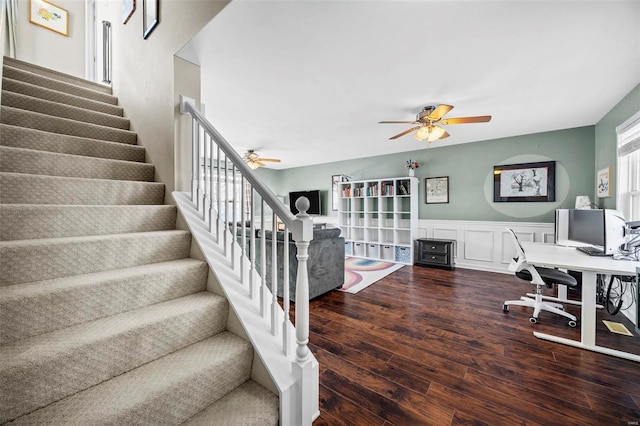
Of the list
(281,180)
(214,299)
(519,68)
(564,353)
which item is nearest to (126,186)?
(214,299)

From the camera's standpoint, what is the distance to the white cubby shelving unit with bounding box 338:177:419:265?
5234 mm

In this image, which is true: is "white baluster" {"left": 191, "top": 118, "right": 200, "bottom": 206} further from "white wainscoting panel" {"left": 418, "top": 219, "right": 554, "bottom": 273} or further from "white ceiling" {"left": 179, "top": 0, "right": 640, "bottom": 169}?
"white wainscoting panel" {"left": 418, "top": 219, "right": 554, "bottom": 273}

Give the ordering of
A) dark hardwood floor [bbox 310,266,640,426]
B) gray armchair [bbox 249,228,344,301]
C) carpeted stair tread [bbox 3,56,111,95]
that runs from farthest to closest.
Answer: gray armchair [bbox 249,228,344,301], carpeted stair tread [bbox 3,56,111,95], dark hardwood floor [bbox 310,266,640,426]

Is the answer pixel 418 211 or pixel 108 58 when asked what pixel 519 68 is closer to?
pixel 418 211

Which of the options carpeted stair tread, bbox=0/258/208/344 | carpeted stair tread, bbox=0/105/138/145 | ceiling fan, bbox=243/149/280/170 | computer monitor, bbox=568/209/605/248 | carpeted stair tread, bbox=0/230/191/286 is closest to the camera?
carpeted stair tread, bbox=0/258/208/344

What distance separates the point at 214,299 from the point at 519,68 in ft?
10.1

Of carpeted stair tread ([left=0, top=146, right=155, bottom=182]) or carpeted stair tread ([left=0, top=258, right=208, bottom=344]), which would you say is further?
carpeted stair tread ([left=0, top=146, right=155, bottom=182])

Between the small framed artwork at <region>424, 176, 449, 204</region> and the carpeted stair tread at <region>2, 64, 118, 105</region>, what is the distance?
520 cm

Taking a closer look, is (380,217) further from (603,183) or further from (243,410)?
(243,410)

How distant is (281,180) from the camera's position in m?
7.74

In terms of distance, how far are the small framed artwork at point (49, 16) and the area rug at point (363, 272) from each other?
560 cm

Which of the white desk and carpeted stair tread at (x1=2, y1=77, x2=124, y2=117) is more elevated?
carpeted stair tread at (x1=2, y1=77, x2=124, y2=117)

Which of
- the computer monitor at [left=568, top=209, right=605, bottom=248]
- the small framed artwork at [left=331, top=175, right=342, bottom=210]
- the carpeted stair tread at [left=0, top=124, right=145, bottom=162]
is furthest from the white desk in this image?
the small framed artwork at [left=331, top=175, right=342, bottom=210]

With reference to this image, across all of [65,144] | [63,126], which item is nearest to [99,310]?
[65,144]
